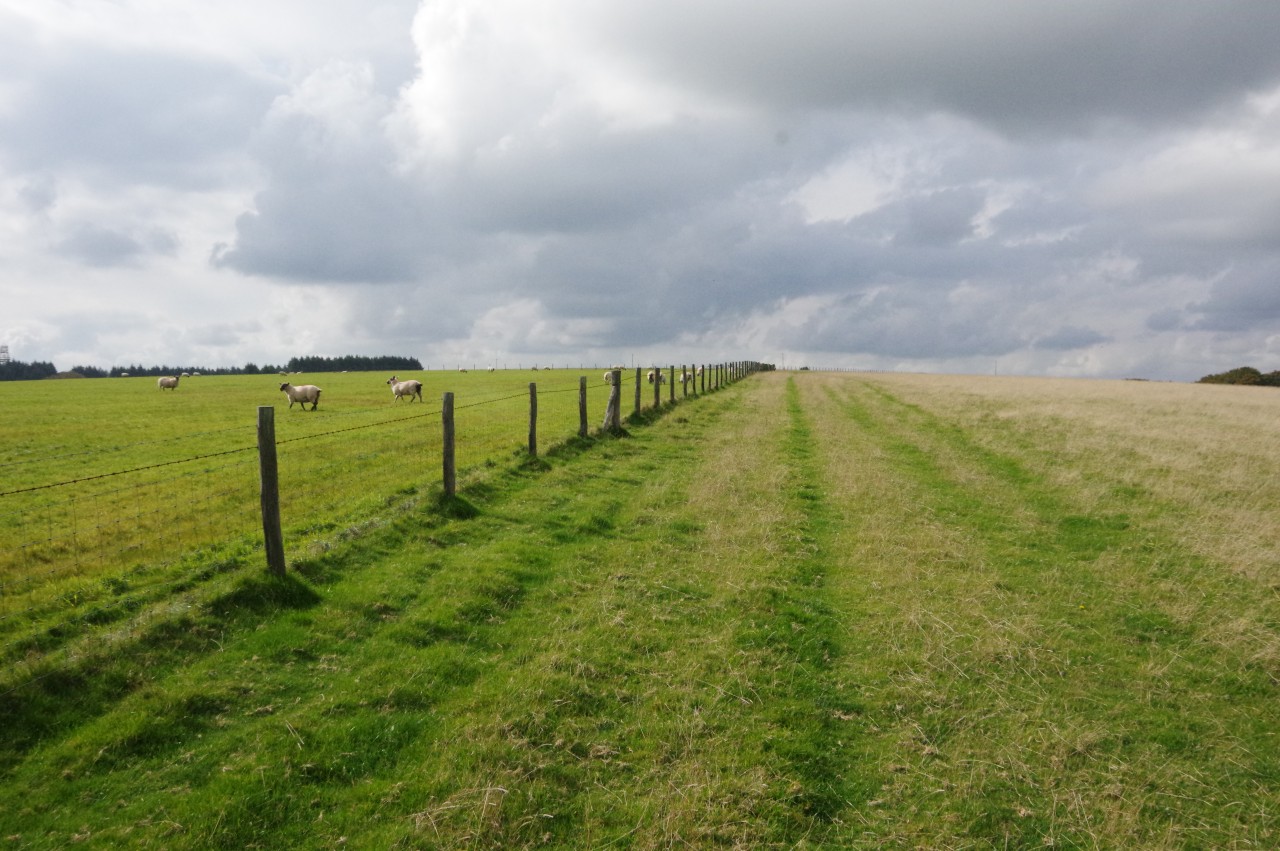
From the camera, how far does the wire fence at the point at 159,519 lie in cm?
796

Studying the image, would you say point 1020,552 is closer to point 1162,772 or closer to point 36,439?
point 1162,772

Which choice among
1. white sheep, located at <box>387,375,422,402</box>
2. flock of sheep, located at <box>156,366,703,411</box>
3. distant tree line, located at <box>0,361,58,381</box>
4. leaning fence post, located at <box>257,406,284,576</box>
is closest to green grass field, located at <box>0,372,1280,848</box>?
leaning fence post, located at <box>257,406,284,576</box>

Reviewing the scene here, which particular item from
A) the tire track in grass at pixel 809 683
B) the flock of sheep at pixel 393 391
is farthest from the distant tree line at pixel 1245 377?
the tire track in grass at pixel 809 683

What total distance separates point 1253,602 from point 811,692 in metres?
6.84

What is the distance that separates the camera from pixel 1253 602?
8.81 meters

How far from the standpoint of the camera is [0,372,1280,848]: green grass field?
15.4ft

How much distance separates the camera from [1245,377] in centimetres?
11275

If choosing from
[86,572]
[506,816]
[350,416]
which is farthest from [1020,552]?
[350,416]

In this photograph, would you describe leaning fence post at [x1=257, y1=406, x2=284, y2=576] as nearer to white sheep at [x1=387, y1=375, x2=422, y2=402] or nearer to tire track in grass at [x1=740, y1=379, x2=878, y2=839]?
tire track in grass at [x1=740, y1=379, x2=878, y2=839]

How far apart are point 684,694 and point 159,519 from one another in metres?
12.4

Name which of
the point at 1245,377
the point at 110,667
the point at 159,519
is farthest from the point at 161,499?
the point at 1245,377

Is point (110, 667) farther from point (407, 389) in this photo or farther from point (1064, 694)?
point (407, 389)

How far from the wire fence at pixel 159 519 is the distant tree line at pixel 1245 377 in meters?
132

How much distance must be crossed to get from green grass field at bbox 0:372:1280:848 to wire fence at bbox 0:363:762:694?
32.6 inches
